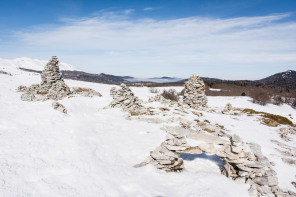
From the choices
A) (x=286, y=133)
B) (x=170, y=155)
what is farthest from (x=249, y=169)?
(x=286, y=133)

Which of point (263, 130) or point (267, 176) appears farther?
point (263, 130)

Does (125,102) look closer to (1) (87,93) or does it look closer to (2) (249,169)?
(1) (87,93)

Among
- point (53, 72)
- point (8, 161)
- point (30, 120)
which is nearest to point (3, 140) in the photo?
point (8, 161)

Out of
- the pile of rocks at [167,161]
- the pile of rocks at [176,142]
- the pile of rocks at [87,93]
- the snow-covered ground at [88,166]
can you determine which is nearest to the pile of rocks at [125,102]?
the snow-covered ground at [88,166]

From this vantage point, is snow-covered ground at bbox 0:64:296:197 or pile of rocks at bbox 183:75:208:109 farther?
pile of rocks at bbox 183:75:208:109

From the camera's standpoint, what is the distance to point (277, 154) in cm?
1662

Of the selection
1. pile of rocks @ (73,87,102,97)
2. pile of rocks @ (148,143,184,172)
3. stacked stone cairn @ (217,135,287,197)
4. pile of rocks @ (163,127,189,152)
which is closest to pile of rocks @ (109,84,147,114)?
pile of rocks @ (73,87,102,97)

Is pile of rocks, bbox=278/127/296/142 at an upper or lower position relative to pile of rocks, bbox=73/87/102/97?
lower

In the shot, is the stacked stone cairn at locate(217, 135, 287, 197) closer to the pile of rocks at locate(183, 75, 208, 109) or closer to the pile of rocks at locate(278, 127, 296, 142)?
the pile of rocks at locate(278, 127, 296, 142)

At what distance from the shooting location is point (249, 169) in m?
11.3

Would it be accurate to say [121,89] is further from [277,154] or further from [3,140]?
[277,154]

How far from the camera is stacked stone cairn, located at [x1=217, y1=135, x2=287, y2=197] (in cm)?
1094

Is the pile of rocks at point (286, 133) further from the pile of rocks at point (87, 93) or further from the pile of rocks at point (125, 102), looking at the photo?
the pile of rocks at point (87, 93)

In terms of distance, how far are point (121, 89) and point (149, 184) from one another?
2072 centimetres
